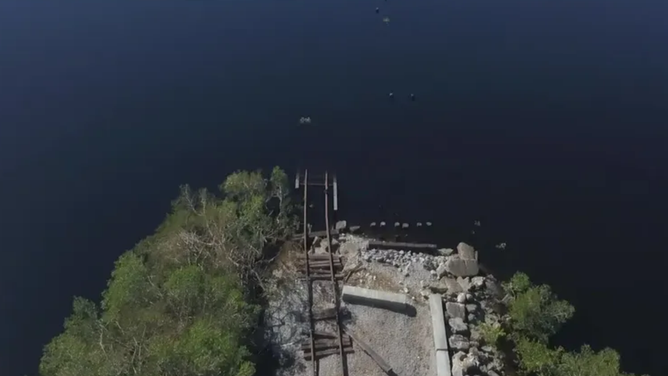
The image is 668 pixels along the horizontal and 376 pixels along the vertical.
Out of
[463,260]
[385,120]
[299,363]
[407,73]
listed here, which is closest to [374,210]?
[463,260]

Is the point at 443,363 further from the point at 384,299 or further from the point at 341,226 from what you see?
the point at 341,226

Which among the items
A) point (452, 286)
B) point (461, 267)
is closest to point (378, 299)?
point (452, 286)

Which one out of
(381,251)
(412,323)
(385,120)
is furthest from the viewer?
(385,120)

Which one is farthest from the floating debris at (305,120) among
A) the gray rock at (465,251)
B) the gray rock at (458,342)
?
the gray rock at (458,342)

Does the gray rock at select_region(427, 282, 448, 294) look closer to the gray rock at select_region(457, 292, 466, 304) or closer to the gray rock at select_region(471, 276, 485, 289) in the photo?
the gray rock at select_region(457, 292, 466, 304)

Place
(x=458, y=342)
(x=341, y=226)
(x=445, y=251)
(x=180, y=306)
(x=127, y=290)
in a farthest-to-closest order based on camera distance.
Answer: (x=341, y=226) < (x=445, y=251) < (x=458, y=342) < (x=127, y=290) < (x=180, y=306)

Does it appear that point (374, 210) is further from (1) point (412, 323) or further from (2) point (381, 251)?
(1) point (412, 323)

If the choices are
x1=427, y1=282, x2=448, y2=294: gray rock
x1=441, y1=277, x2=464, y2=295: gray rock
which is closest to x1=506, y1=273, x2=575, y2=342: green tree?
x1=441, y1=277, x2=464, y2=295: gray rock
